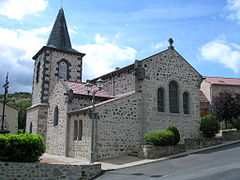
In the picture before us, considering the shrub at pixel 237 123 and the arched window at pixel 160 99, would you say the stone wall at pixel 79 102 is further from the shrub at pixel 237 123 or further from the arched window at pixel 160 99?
the shrub at pixel 237 123

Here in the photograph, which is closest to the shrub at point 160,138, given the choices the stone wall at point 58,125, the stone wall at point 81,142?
the stone wall at point 81,142

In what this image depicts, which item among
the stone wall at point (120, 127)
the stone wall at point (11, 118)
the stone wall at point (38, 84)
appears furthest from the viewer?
the stone wall at point (11, 118)

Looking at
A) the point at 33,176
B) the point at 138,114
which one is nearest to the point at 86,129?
the point at 138,114

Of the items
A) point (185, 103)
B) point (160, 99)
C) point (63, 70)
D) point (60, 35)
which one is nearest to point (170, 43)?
point (160, 99)

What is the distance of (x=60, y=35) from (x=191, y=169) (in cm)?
1987

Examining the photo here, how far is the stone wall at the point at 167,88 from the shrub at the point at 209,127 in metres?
0.81

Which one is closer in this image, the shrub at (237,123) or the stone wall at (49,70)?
the shrub at (237,123)

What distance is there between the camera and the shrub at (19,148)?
11531 millimetres

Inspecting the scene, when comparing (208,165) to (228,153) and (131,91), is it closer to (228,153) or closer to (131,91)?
(228,153)

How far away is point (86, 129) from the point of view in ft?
51.5

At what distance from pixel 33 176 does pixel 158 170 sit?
18.3ft

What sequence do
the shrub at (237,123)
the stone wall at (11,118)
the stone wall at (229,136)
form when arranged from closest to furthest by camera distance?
Result: the stone wall at (229,136) < the shrub at (237,123) < the stone wall at (11,118)

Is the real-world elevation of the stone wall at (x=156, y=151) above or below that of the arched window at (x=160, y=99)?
below

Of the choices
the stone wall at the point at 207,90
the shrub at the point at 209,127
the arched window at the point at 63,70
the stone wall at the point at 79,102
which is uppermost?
the arched window at the point at 63,70
